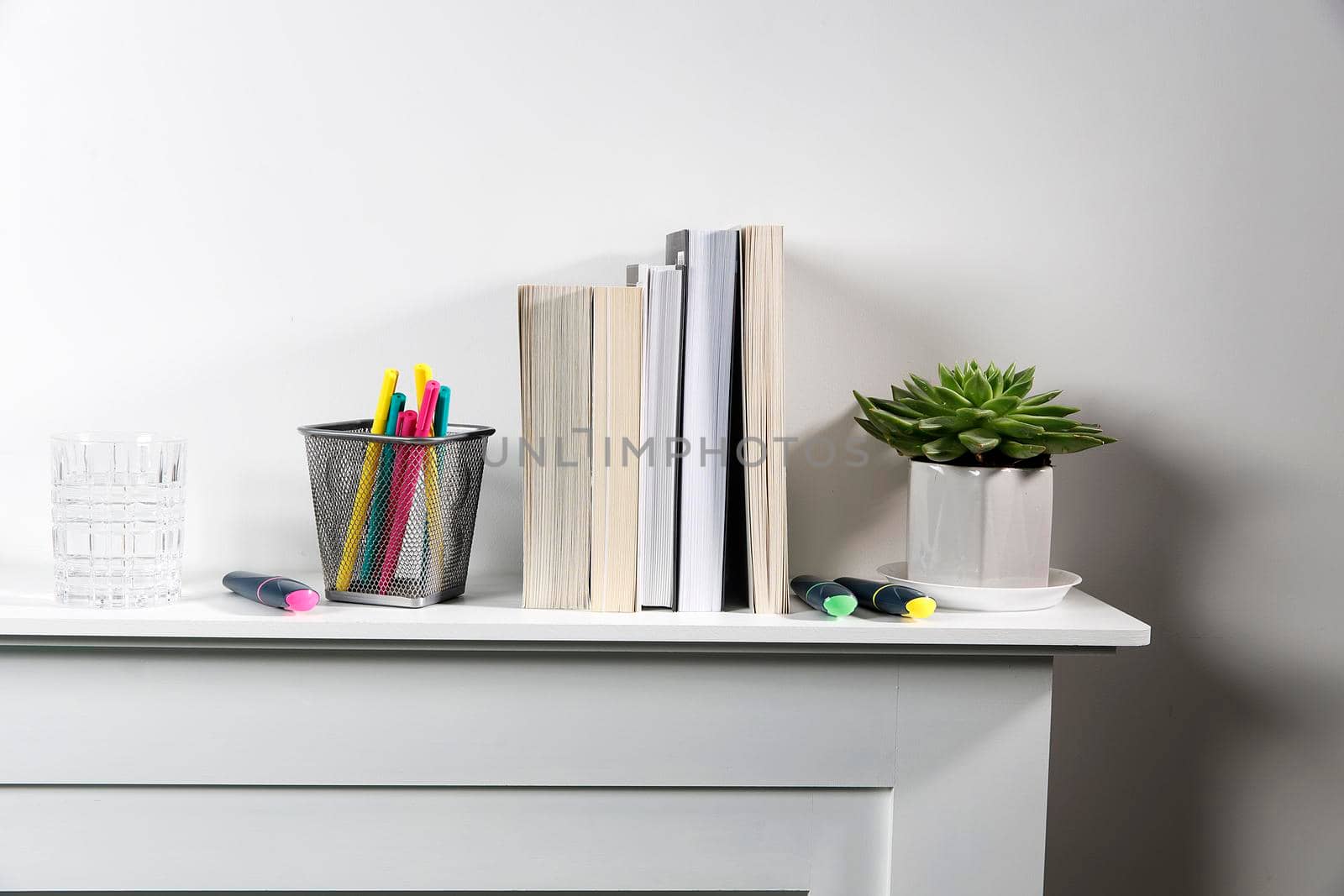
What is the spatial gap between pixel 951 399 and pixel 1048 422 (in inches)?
2.9

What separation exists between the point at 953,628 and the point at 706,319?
29cm

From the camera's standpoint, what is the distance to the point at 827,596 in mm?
708

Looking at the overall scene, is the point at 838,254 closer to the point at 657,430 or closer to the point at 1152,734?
the point at 657,430

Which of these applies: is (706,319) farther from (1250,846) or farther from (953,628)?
(1250,846)

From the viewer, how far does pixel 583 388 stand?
708 millimetres

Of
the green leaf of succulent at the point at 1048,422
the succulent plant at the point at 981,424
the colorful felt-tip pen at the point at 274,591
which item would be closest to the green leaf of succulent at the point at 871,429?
the succulent plant at the point at 981,424

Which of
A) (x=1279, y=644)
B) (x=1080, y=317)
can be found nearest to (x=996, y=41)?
(x=1080, y=317)

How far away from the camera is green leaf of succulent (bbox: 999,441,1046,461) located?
0.72 metres

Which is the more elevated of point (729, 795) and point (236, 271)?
point (236, 271)

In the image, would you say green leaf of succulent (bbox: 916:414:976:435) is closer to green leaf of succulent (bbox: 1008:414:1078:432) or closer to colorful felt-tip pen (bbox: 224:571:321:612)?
green leaf of succulent (bbox: 1008:414:1078:432)

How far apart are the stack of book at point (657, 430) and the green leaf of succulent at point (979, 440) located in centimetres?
14

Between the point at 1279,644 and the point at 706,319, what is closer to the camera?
the point at 706,319

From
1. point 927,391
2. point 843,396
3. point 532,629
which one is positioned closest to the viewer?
point 532,629

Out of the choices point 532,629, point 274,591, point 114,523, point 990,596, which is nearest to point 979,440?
point 990,596
